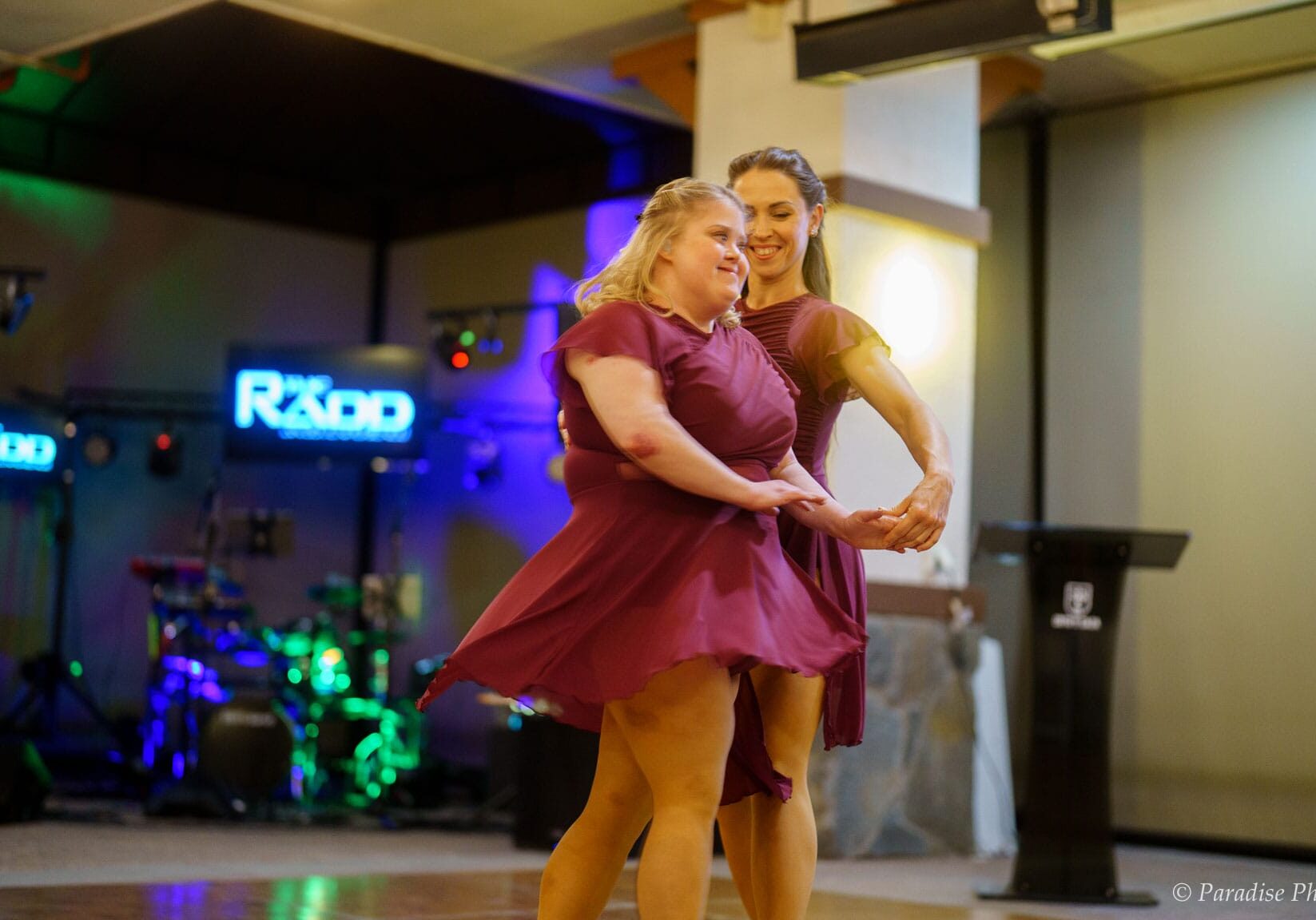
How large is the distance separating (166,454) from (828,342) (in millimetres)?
7376

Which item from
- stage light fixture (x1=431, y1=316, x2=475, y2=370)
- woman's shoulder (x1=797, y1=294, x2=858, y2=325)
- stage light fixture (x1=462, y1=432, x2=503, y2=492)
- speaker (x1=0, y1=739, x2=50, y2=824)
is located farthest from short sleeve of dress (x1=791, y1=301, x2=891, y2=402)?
stage light fixture (x1=462, y1=432, x2=503, y2=492)

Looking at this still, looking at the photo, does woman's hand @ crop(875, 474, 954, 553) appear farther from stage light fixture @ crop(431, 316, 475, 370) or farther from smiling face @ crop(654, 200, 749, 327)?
stage light fixture @ crop(431, 316, 475, 370)

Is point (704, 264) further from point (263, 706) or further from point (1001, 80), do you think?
point (263, 706)

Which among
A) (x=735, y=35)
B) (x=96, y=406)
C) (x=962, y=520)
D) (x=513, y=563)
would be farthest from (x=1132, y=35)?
(x=96, y=406)

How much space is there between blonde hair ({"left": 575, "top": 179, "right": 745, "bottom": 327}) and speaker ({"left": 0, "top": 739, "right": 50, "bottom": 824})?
4.77 m

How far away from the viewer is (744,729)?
2.47 metres

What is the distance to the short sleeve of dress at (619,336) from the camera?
7.15 ft

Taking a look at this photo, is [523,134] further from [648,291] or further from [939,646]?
[648,291]

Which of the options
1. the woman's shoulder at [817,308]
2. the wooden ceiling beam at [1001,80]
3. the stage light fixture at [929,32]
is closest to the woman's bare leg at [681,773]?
the woman's shoulder at [817,308]

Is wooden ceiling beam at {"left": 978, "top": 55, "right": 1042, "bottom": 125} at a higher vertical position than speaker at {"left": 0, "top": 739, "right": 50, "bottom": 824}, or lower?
higher

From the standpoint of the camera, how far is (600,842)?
227cm

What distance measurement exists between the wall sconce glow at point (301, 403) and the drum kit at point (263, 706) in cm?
90

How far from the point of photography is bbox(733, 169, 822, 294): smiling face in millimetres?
2643

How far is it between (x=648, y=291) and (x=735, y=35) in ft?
13.3
